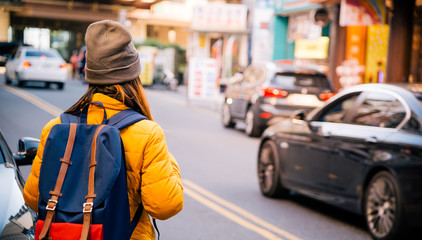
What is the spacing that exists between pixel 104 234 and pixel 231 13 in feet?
111

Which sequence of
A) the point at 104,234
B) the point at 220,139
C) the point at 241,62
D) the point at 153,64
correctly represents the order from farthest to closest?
the point at 241,62, the point at 153,64, the point at 220,139, the point at 104,234

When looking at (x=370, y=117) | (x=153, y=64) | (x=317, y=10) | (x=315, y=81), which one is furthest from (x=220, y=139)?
(x=153, y=64)

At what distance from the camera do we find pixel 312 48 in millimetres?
28203

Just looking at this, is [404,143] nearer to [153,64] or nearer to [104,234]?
[104,234]

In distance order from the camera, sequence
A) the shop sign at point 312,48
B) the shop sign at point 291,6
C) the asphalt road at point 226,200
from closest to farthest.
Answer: the asphalt road at point 226,200 < the shop sign at point 291,6 < the shop sign at point 312,48

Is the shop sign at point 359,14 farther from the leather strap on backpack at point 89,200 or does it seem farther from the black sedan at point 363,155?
the leather strap on backpack at point 89,200

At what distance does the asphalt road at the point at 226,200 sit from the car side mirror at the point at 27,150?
7.99 ft

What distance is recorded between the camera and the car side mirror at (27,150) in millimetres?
4254

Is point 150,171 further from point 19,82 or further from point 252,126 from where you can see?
point 19,82

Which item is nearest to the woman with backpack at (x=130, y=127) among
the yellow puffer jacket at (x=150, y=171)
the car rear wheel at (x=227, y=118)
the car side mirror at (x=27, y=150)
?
the yellow puffer jacket at (x=150, y=171)

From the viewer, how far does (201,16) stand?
35.8 metres

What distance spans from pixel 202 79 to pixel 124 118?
22119 mm

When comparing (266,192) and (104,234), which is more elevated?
(104,234)

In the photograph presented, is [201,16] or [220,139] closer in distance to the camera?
[220,139]
